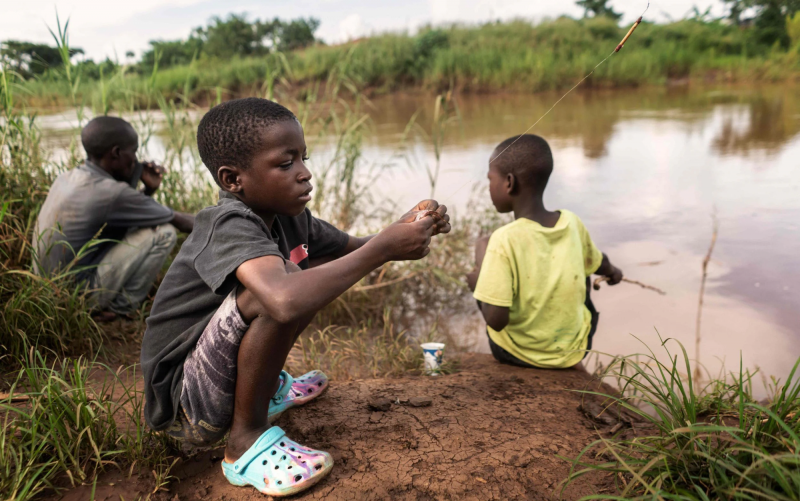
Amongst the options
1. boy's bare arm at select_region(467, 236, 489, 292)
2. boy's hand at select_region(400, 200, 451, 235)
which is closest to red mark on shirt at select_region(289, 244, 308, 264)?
boy's hand at select_region(400, 200, 451, 235)

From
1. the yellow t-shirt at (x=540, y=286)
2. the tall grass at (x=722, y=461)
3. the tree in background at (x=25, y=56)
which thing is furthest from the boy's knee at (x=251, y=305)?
the tree in background at (x=25, y=56)

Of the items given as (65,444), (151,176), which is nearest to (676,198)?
(151,176)

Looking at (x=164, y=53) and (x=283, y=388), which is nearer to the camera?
(x=283, y=388)

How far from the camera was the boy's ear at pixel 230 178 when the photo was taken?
1605 mm

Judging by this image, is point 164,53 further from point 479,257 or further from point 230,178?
point 230,178

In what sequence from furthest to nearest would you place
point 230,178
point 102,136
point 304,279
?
point 102,136, point 230,178, point 304,279

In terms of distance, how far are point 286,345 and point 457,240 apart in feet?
7.55

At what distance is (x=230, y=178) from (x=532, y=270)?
4.19ft

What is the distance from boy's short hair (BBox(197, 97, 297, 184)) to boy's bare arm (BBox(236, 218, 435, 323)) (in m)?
0.36

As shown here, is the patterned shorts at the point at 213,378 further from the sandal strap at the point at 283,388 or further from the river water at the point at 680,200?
the river water at the point at 680,200

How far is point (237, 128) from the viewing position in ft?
5.12

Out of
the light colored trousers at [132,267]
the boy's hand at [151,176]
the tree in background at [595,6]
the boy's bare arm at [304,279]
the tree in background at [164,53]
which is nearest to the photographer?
the boy's bare arm at [304,279]

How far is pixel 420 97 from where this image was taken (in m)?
12.0

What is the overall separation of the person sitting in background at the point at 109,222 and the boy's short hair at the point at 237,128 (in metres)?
1.47
